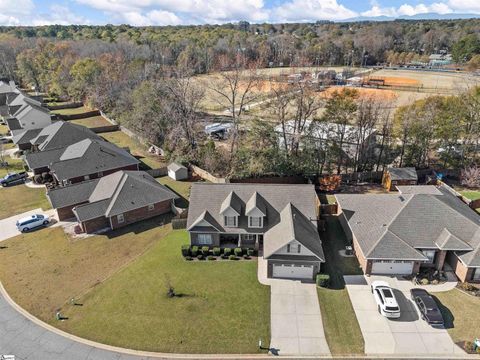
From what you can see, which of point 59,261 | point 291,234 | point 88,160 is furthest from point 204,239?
point 88,160

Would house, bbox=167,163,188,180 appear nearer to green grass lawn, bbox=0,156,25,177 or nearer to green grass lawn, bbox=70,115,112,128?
green grass lawn, bbox=0,156,25,177

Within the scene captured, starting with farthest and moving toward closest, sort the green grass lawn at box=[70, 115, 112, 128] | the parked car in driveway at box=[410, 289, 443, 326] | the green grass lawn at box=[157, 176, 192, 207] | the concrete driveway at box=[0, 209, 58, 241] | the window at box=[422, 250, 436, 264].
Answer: the green grass lawn at box=[70, 115, 112, 128], the green grass lawn at box=[157, 176, 192, 207], the concrete driveway at box=[0, 209, 58, 241], the window at box=[422, 250, 436, 264], the parked car in driveway at box=[410, 289, 443, 326]

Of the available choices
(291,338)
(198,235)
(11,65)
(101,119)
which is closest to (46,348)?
(198,235)

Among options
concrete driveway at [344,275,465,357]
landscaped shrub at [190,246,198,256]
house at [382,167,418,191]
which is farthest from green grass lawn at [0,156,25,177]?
house at [382,167,418,191]

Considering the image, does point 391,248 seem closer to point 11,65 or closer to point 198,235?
point 198,235

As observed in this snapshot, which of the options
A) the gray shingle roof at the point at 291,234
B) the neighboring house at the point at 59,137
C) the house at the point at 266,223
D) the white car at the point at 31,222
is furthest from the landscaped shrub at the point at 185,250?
the neighboring house at the point at 59,137

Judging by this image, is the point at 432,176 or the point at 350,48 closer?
the point at 432,176

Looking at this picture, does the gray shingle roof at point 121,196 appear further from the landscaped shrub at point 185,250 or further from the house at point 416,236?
the house at point 416,236
